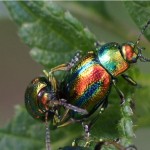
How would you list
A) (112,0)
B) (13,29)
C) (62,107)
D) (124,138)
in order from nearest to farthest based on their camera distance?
(124,138)
(62,107)
(112,0)
(13,29)

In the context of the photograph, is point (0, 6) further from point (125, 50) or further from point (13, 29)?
point (13, 29)

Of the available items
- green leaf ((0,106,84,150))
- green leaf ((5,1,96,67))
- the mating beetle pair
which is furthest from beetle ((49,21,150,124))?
green leaf ((0,106,84,150))

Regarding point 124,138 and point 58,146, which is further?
point 58,146

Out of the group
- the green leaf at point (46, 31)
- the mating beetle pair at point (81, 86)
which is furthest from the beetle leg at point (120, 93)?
the green leaf at point (46, 31)

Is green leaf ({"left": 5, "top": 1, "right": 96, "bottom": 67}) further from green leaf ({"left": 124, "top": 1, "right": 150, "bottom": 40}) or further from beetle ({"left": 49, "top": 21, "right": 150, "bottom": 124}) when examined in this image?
green leaf ({"left": 124, "top": 1, "right": 150, "bottom": 40})

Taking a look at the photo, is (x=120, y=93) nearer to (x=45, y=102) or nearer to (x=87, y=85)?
(x=87, y=85)

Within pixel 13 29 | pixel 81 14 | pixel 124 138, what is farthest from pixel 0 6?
pixel 13 29
